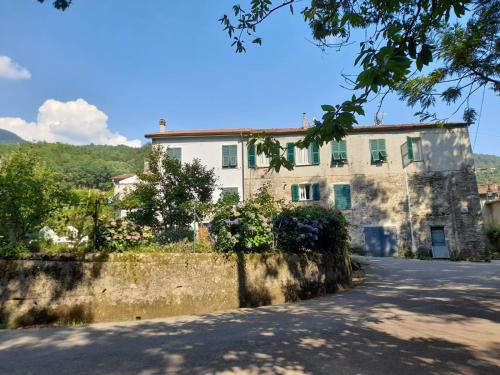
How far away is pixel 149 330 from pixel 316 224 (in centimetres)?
446

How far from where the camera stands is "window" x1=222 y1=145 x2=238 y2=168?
21.5 m

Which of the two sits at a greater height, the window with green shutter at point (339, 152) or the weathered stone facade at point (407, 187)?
the window with green shutter at point (339, 152)

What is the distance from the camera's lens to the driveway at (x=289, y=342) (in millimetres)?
3285

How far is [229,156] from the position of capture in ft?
70.7

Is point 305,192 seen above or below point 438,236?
above

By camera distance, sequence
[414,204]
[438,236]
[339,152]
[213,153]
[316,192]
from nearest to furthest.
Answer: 1. [438,236]
2. [414,204]
3. [316,192]
4. [339,152]
5. [213,153]

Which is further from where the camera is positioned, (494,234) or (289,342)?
(494,234)

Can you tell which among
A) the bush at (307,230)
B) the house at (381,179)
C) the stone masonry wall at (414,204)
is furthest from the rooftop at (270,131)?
the bush at (307,230)

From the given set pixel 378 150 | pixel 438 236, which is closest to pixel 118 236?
pixel 378 150

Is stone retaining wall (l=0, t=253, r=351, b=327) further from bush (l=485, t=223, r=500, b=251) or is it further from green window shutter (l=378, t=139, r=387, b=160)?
bush (l=485, t=223, r=500, b=251)

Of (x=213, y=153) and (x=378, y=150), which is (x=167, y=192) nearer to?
(x=213, y=153)

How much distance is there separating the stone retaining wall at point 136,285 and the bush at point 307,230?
515mm

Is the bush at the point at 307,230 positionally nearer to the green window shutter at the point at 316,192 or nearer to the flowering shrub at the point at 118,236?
the flowering shrub at the point at 118,236

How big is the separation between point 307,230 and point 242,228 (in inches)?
67.3
